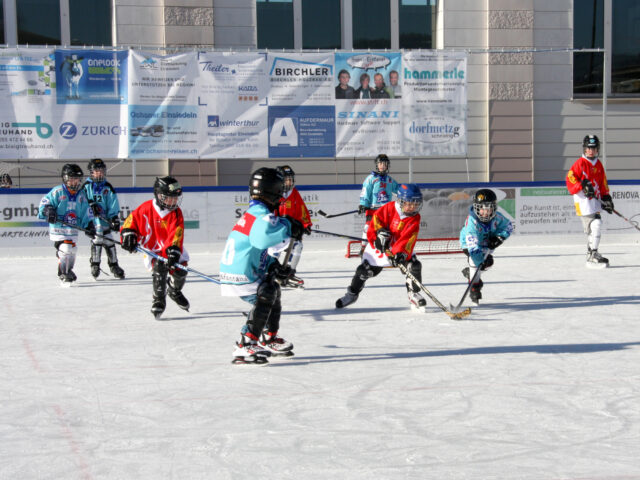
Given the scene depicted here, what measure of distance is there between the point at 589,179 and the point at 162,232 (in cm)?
607

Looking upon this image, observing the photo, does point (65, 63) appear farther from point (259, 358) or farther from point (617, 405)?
point (617, 405)

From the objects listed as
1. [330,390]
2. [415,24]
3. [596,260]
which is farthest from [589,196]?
[415,24]

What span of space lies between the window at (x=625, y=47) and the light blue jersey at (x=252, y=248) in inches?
575

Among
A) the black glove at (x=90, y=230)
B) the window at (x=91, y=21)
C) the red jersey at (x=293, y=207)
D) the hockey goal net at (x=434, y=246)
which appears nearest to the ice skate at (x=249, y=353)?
the red jersey at (x=293, y=207)

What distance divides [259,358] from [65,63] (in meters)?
8.88

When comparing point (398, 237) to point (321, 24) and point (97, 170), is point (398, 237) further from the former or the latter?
point (321, 24)

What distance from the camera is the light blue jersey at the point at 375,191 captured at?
36.8 feet

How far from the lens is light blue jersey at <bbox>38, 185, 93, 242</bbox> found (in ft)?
31.4

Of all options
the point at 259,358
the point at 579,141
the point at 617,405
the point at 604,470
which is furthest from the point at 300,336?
the point at 579,141

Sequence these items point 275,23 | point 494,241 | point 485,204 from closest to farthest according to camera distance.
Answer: point 485,204
point 494,241
point 275,23

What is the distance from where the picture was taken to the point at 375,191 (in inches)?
441

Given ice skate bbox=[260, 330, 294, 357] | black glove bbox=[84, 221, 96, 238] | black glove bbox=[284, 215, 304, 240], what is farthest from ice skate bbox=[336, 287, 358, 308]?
black glove bbox=[84, 221, 96, 238]

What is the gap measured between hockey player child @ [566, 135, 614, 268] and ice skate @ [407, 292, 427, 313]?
161 inches

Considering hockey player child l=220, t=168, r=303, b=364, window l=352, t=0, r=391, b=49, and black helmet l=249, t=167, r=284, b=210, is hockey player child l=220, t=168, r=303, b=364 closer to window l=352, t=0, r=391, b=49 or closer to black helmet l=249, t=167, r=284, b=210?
black helmet l=249, t=167, r=284, b=210
